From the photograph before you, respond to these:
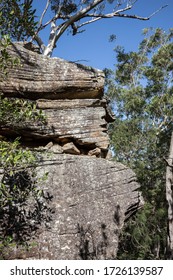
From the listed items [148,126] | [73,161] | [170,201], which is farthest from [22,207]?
[148,126]

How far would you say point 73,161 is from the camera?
A: 695cm

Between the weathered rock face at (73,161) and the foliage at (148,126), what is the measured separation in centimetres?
1129

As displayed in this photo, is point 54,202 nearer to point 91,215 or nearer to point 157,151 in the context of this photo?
point 91,215

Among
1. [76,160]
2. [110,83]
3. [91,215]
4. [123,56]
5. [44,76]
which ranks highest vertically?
[123,56]

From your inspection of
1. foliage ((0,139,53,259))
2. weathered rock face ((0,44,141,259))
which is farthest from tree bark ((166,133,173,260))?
foliage ((0,139,53,259))

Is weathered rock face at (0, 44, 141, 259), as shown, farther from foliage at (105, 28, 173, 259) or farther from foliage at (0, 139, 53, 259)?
foliage at (105, 28, 173, 259)

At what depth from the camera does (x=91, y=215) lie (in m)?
6.43

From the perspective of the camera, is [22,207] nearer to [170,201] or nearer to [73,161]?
[73,161]

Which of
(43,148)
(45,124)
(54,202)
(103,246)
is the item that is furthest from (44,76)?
(103,246)

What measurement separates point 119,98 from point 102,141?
1459cm

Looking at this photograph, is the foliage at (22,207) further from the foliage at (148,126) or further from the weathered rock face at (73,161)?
the foliage at (148,126)

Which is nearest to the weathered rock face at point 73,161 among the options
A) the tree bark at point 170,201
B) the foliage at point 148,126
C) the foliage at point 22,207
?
the foliage at point 22,207

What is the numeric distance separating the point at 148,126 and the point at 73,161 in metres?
14.4
